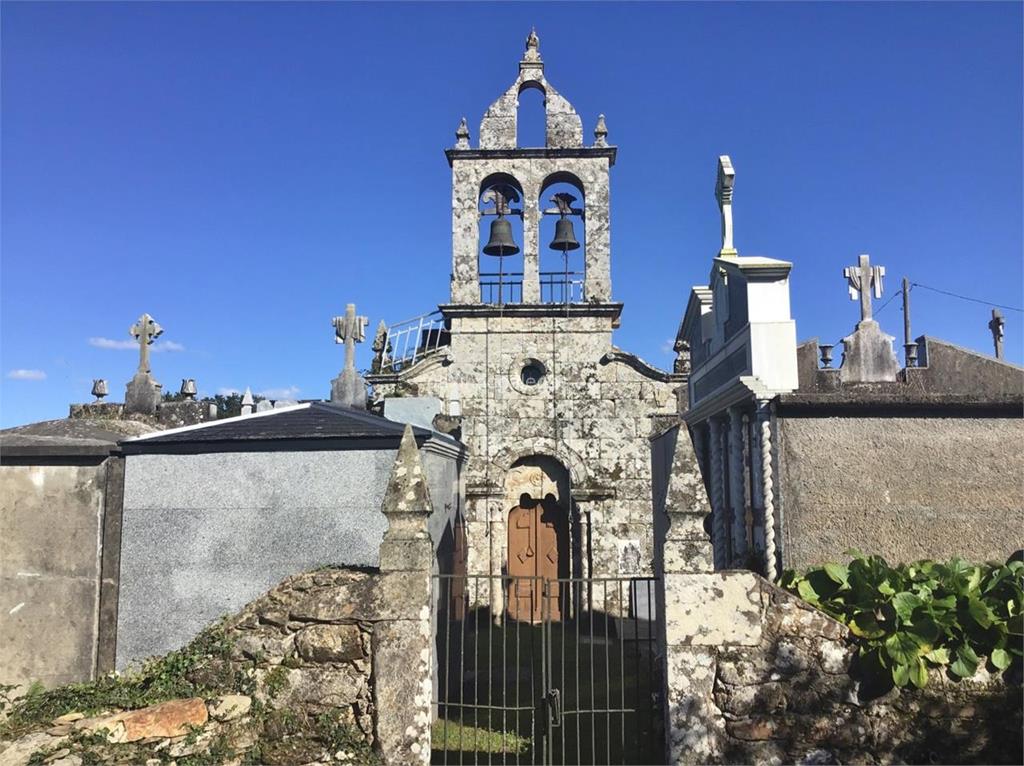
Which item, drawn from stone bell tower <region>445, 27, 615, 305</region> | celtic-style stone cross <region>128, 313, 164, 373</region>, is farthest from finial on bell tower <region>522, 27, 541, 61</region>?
celtic-style stone cross <region>128, 313, 164, 373</region>

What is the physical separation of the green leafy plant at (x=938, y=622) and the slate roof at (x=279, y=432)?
4.36m

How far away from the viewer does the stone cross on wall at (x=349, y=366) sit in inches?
492

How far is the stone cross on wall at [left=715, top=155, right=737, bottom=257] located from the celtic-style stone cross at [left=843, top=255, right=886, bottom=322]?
132cm

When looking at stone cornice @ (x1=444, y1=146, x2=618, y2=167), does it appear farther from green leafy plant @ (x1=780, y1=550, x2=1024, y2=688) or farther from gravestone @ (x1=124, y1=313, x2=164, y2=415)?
green leafy plant @ (x1=780, y1=550, x2=1024, y2=688)

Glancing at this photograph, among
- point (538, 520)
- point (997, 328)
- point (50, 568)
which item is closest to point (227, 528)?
point (50, 568)

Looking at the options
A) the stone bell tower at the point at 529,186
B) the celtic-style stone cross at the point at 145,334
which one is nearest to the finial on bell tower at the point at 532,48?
the stone bell tower at the point at 529,186

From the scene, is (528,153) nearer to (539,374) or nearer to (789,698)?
(539,374)

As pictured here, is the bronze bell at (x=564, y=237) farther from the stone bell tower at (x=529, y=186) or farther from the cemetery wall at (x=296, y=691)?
the cemetery wall at (x=296, y=691)

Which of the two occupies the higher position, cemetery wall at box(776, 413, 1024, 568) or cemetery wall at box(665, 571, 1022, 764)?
cemetery wall at box(776, 413, 1024, 568)

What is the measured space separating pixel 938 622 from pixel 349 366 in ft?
31.8

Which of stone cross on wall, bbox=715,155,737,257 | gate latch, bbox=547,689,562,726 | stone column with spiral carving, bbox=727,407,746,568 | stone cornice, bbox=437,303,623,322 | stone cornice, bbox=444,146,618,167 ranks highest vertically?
stone cornice, bbox=444,146,618,167

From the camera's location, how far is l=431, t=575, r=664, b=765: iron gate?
6.05 meters

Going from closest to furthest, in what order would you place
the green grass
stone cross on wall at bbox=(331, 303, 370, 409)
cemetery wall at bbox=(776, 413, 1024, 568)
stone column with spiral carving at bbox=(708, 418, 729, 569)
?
cemetery wall at bbox=(776, 413, 1024, 568) → the green grass → stone column with spiral carving at bbox=(708, 418, 729, 569) → stone cross on wall at bbox=(331, 303, 370, 409)

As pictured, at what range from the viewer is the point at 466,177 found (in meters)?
15.6
